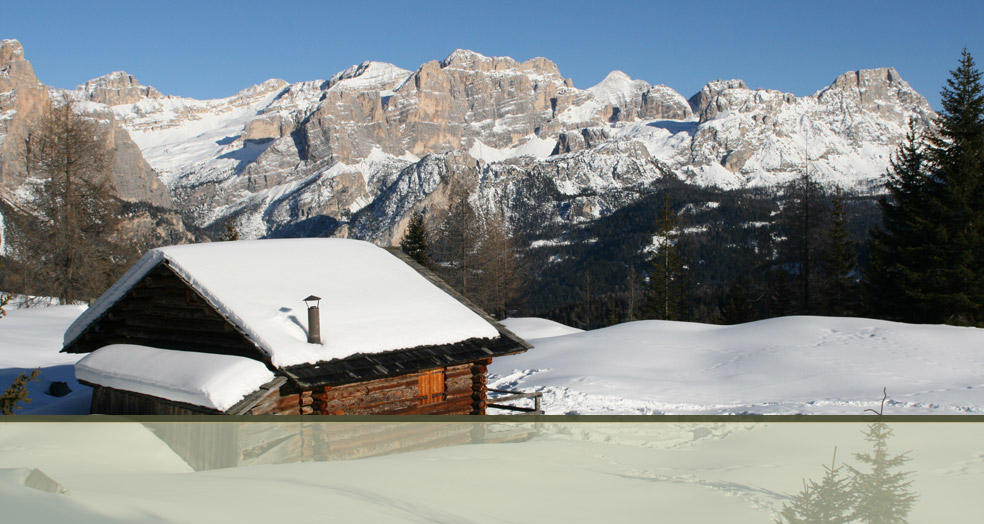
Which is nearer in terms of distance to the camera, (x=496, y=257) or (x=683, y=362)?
Result: (x=683, y=362)

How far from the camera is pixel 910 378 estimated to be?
63.2 ft

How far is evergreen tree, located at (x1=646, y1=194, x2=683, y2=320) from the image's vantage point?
4675cm

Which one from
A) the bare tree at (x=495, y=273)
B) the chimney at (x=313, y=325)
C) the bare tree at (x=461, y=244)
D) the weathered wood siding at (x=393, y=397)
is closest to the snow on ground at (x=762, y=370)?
the weathered wood siding at (x=393, y=397)

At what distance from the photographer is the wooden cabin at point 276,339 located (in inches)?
398

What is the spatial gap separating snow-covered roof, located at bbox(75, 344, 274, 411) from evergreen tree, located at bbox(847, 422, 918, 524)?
320 inches

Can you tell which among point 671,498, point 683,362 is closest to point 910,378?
point 683,362

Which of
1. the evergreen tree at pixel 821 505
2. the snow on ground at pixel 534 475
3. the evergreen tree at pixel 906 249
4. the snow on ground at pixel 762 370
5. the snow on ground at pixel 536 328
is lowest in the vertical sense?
the snow on ground at pixel 762 370

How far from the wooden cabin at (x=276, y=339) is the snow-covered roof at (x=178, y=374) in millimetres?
23

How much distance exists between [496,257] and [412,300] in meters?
33.6

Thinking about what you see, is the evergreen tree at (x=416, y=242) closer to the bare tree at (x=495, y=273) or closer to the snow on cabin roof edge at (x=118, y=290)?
the bare tree at (x=495, y=273)

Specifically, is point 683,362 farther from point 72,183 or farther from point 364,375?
point 72,183

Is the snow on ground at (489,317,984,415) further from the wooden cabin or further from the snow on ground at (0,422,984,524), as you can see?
the snow on ground at (0,422,984,524)

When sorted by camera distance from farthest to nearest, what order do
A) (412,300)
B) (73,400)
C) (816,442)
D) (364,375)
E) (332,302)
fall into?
(73,400), (412,300), (332,302), (364,375), (816,442)

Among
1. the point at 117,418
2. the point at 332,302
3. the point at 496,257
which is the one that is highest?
the point at 496,257
